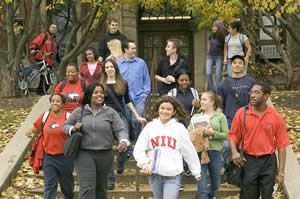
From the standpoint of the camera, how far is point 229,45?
10.9 meters

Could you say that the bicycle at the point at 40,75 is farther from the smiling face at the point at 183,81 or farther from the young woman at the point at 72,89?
the smiling face at the point at 183,81

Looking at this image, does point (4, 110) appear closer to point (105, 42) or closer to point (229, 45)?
point (105, 42)

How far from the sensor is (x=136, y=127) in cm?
829

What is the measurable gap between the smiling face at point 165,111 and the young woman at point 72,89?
2189 mm

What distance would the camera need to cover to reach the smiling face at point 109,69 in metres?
7.36

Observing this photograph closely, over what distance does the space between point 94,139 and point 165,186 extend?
1.08 metres

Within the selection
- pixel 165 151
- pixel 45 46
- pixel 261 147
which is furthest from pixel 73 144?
pixel 45 46

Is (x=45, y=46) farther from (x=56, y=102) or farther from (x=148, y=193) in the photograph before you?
(x=56, y=102)

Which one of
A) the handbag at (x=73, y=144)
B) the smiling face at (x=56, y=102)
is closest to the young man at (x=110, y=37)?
the smiling face at (x=56, y=102)

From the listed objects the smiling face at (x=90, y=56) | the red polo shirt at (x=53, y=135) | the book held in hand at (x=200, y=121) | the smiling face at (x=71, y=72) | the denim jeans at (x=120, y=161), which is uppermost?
the smiling face at (x=90, y=56)

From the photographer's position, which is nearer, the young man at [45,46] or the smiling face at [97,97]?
the smiling face at [97,97]

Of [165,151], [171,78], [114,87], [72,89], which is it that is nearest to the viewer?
[165,151]

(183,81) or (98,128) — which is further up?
(183,81)

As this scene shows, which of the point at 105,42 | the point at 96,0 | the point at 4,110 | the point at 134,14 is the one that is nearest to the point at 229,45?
the point at 105,42
